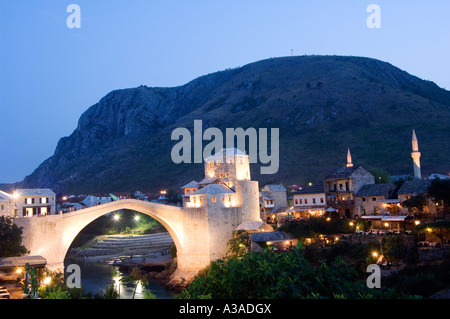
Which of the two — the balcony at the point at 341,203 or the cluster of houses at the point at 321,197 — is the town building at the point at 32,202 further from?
the balcony at the point at 341,203

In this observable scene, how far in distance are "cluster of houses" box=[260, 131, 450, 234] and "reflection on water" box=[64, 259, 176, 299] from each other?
47.4 ft

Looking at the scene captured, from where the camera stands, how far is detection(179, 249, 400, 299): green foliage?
14.7 m

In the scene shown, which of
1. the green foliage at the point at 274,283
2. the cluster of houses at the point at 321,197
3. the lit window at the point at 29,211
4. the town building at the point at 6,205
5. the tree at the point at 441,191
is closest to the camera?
the green foliage at the point at 274,283

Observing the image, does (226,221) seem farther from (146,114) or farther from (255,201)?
(146,114)

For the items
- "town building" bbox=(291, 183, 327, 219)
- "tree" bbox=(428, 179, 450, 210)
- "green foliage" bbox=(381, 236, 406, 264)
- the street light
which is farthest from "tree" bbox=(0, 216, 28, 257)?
"tree" bbox=(428, 179, 450, 210)

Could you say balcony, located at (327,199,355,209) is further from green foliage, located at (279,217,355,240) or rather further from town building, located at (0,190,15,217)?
town building, located at (0,190,15,217)

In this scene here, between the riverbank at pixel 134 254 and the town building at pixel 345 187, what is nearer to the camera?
the town building at pixel 345 187

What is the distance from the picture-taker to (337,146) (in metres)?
73.9

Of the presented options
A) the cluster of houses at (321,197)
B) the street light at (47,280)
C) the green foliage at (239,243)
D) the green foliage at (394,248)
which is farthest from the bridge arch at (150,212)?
the green foliage at (394,248)

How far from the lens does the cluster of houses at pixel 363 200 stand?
3422cm

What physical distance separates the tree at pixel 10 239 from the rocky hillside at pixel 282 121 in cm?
4500

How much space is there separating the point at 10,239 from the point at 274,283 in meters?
19.8
